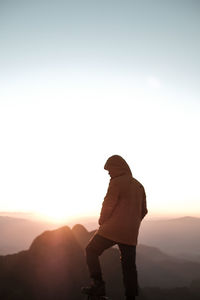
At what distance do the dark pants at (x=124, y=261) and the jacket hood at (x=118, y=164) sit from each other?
4.44 feet

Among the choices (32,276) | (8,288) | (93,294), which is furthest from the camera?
(32,276)

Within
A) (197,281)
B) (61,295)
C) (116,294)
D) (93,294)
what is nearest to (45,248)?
(61,295)

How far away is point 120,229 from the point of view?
5062 mm

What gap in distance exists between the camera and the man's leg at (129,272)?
194 inches

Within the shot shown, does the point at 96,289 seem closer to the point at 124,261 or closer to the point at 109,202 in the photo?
the point at 124,261

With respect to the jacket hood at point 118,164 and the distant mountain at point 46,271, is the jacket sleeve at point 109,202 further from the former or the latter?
the distant mountain at point 46,271

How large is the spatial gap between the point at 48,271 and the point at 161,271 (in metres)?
158

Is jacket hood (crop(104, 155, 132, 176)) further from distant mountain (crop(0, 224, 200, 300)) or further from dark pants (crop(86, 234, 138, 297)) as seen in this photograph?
distant mountain (crop(0, 224, 200, 300))

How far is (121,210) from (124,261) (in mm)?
910

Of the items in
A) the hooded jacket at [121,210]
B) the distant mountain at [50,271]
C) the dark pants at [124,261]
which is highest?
the hooded jacket at [121,210]

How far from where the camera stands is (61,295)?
1708 inches

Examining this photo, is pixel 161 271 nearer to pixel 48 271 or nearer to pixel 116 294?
pixel 116 294

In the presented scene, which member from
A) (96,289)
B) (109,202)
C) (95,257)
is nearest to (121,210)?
(109,202)

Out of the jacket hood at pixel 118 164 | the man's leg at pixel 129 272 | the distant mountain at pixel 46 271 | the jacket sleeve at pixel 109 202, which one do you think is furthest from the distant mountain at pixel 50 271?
the jacket hood at pixel 118 164
